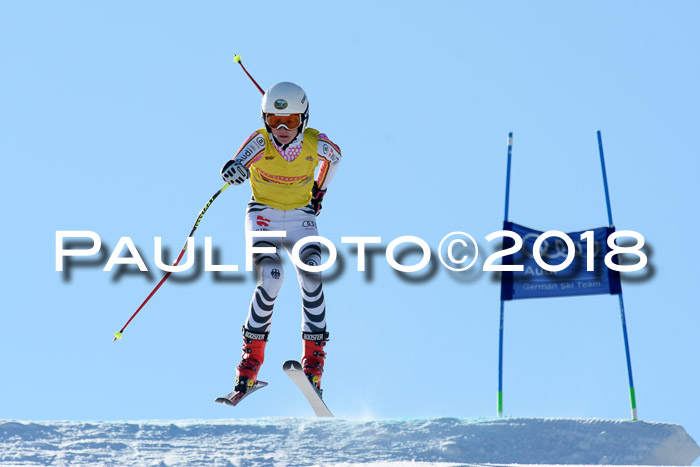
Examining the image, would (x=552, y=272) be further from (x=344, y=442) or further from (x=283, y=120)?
(x=344, y=442)

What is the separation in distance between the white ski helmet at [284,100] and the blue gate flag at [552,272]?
3447mm

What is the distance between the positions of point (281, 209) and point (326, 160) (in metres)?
0.70

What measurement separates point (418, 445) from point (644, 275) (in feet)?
13.1

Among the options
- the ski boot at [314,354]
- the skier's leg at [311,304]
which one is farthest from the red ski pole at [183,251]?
the ski boot at [314,354]

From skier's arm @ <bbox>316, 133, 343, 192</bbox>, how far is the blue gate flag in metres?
2.75

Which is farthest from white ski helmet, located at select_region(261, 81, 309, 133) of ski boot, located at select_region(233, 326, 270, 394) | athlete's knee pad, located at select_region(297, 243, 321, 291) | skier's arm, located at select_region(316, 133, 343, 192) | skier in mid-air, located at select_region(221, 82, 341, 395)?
ski boot, located at select_region(233, 326, 270, 394)

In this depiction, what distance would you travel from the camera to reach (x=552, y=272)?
15.0 m

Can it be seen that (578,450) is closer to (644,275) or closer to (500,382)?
(500,382)

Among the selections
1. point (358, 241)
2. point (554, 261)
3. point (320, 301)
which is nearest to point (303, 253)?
point (320, 301)

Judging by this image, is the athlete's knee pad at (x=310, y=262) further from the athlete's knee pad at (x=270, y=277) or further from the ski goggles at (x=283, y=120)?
the ski goggles at (x=283, y=120)

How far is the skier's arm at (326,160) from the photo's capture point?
12984mm

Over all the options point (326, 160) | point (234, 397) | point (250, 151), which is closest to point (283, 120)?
point (250, 151)

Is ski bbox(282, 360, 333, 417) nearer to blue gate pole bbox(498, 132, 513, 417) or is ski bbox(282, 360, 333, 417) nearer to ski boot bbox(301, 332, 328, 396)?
ski boot bbox(301, 332, 328, 396)

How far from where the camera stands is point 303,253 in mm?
12742
